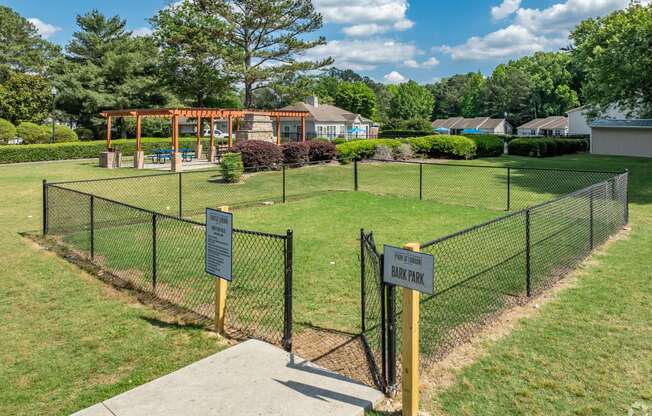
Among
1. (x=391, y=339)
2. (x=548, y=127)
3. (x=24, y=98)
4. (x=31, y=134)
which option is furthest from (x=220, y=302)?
(x=548, y=127)

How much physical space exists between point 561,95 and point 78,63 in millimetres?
60237

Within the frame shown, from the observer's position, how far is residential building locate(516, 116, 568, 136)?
60866 millimetres

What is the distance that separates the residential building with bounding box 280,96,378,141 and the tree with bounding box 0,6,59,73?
79.1 feet

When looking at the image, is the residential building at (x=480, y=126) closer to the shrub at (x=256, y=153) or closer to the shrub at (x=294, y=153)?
the shrub at (x=294, y=153)

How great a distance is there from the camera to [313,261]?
7.52 metres

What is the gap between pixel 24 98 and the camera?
38844mm

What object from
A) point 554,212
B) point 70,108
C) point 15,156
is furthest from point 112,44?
point 554,212

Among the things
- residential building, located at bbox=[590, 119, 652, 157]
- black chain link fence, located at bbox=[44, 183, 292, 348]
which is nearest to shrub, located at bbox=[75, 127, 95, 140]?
black chain link fence, located at bbox=[44, 183, 292, 348]

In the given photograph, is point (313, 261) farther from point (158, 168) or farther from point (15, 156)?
point (15, 156)

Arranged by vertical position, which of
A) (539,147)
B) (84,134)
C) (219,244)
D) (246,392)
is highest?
(84,134)

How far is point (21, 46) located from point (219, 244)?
53.2 metres

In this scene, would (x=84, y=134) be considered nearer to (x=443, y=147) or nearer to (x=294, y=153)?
(x=294, y=153)

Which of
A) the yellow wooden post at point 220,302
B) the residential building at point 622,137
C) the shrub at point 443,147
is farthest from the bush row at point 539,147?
the yellow wooden post at point 220,302

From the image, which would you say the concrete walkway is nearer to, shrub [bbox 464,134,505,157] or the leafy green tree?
shrub [bbox 464,134,505,157]
